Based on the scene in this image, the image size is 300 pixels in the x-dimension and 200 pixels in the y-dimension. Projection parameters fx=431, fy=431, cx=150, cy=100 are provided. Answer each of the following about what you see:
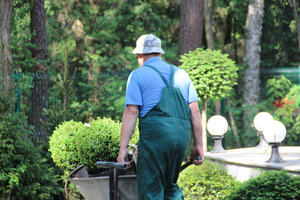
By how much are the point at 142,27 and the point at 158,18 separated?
2.43 ft

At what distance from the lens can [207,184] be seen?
17.2 ft

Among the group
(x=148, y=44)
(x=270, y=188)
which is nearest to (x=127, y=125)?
(x=148, y=44)

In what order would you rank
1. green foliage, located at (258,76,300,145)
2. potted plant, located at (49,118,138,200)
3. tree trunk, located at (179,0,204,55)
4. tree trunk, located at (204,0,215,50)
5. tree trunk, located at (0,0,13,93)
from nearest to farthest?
potted plant, located at (49,118,138,200)
tree trunk, located at (0,0,13,93)
tree trunk, located at (179,0,204,55)
green foliage, located at (258,76,300,145)
tree trunk, located at (204,0,215,50)

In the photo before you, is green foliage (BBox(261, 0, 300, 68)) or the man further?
green foliage (BBox(261, 0, 300, 68))

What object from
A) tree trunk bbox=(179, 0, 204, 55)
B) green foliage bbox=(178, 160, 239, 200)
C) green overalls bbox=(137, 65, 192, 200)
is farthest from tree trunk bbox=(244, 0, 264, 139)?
green overalls bbox=(137, 65, 192, 200)

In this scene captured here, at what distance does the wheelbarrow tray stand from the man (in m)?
0.30

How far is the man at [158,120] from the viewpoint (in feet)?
10.4

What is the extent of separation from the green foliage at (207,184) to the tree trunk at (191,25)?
6.54 meters

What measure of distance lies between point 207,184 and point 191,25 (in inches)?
275

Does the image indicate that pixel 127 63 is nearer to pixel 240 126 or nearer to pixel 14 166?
pixel 240 126

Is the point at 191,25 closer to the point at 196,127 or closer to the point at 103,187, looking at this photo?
the point at 196,127

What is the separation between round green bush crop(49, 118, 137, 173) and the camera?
5.23m

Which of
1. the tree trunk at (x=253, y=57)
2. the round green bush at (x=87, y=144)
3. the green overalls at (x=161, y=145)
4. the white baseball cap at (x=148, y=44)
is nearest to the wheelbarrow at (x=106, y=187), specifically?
the green overalls at (x=161, y=145)

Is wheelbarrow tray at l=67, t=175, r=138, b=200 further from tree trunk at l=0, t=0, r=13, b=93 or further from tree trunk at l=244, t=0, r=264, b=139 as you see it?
tree trunk at l=244, t=0, r=264, b=139
